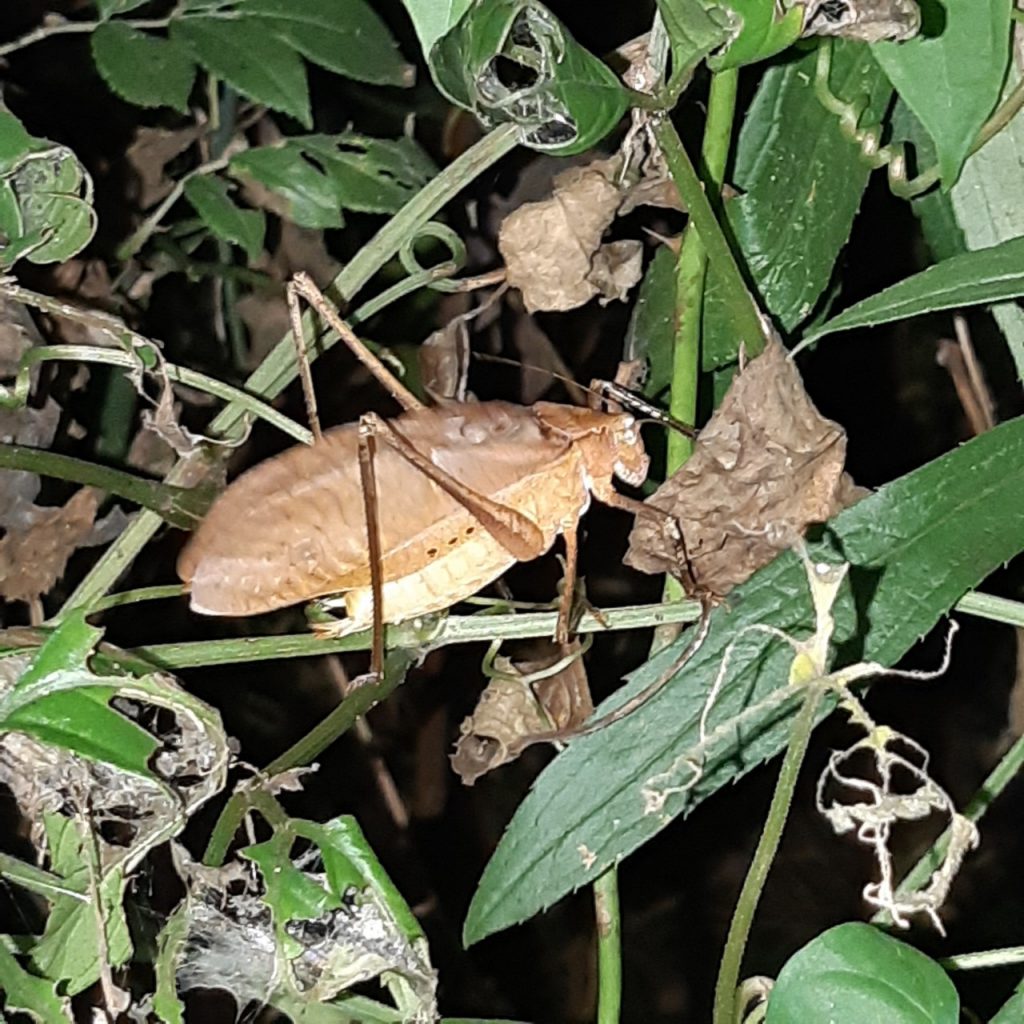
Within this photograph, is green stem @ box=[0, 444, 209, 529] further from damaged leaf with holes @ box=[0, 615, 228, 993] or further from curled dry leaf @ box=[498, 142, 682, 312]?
curled dry leaf @ box=[498, 142, 682, 312]

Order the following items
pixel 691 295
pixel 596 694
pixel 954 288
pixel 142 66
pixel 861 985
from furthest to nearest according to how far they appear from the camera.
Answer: pixel 596 694
pixel 142 66
pixel 691 295
pixel 954 288
pixel 861 985

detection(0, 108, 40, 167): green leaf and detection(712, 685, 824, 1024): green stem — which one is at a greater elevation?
detection(0, 108, 40, 167): green leaf

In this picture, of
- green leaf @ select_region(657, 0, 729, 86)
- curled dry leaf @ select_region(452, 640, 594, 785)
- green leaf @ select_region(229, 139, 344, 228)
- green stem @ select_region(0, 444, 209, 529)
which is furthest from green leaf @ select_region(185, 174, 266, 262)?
green leaf @ select_region(657, 0, 729, 86)

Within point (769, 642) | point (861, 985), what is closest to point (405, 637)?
point (769, 642)

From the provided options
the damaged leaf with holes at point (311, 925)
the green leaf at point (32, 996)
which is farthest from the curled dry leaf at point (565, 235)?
the green leaf at point (32, 996)

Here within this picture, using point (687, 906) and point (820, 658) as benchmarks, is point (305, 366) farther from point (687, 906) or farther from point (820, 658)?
point (687, 906)

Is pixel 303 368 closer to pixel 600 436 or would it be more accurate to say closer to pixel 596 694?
pixel 600 436

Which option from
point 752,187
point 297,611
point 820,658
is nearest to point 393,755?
point 297,611

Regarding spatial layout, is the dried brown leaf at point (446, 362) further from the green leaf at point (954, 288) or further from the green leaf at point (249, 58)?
the green leaf at point (954, 288)
